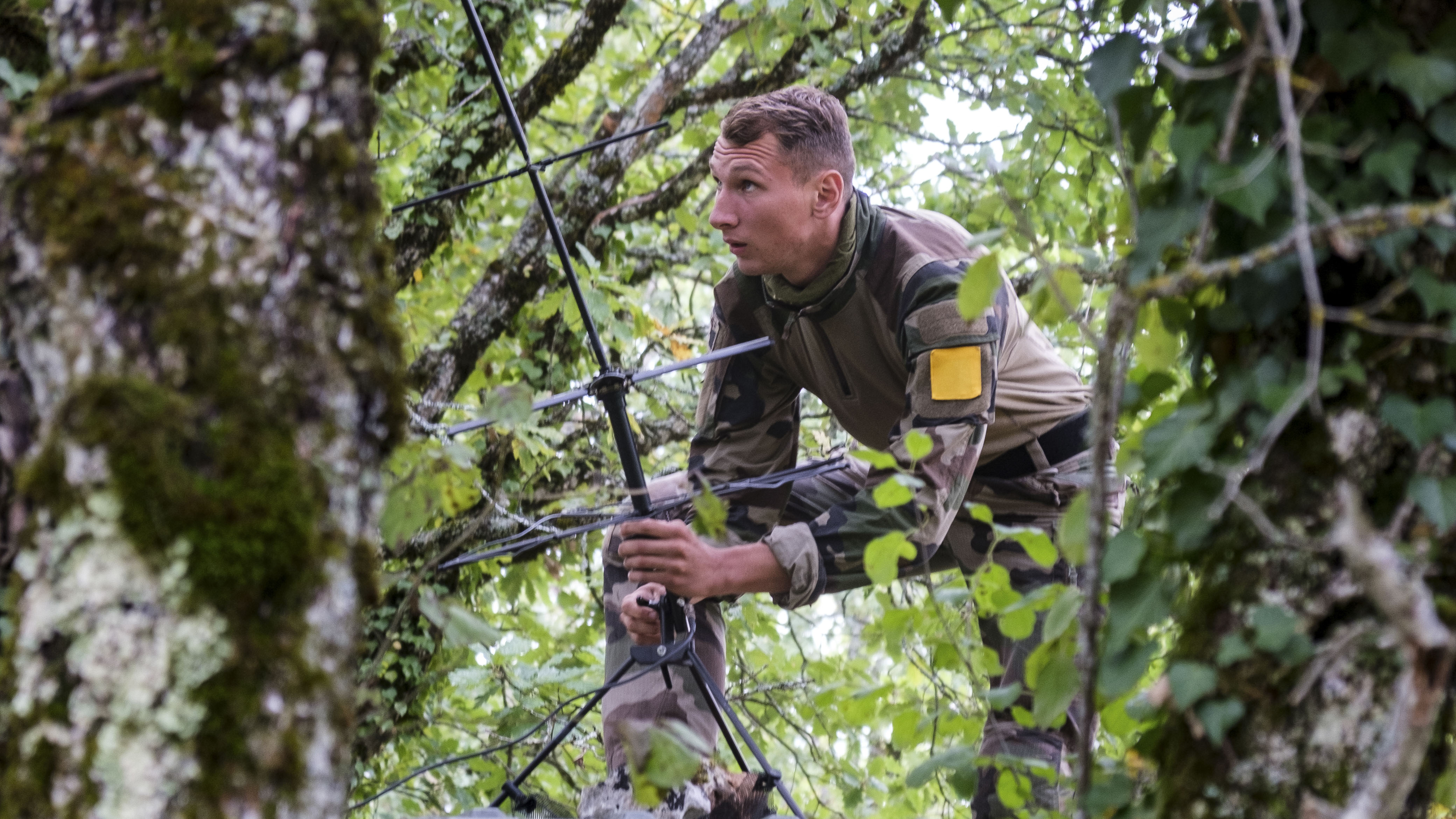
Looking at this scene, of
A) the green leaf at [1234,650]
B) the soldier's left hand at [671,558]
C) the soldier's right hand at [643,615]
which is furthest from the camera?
the soldier's right hand at [643,615]

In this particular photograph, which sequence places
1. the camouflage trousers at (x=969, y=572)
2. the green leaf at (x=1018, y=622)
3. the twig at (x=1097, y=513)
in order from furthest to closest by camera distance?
the camouflage trousers at (x=969, y=572) < the green leaf at (x=1018, y=622) < the twig at (x=1097, y=513)

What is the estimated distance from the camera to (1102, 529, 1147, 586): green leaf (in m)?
1.43

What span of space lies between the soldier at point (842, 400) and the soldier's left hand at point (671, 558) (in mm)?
45

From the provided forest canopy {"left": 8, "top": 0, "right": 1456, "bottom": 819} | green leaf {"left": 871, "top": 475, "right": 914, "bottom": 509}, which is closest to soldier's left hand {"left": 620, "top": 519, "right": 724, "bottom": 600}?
forest canopy {"left": 8, "top": 0, "right": 1456, "bottom": 819}

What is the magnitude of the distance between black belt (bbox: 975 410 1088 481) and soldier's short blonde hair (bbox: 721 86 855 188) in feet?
3.15

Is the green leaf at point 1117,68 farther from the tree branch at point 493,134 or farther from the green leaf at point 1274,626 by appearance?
the tree branch at point 493,134

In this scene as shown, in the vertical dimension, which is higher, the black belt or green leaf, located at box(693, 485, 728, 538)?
green leaf, located at box(693, 485, 728, 538)

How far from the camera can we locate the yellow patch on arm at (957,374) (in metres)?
3.03

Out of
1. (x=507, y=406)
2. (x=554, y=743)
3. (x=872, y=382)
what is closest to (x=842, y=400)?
(x=872, y=382)

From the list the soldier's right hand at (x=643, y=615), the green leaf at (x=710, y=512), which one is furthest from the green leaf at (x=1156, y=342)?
the soldier's right hand at (x=643, y=615)

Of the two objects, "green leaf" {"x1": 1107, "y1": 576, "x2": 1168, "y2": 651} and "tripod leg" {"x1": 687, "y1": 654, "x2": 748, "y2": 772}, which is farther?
"tripod leg" {"x1": 687, "y1": 654, "x2": 748, "y2": 772}

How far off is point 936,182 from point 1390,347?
495cm

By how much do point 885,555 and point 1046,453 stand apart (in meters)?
1.80

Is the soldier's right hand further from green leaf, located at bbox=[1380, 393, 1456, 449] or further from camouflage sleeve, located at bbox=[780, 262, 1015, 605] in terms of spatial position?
green leaf, located at bbox=[1380, 393, 1456, 449]
